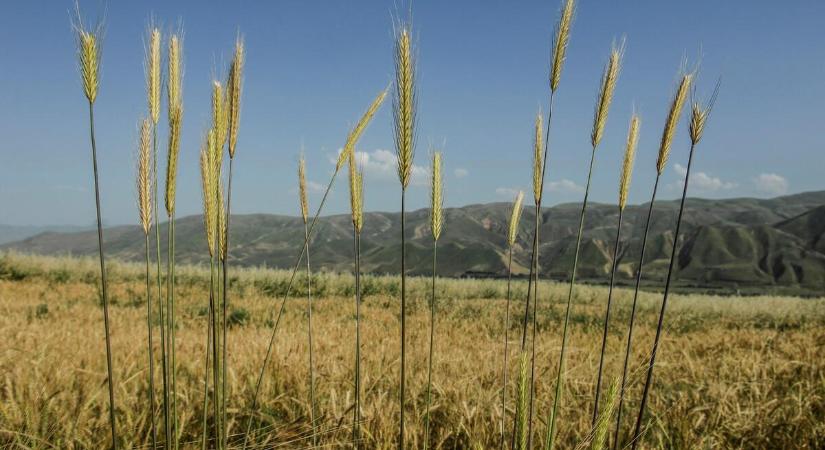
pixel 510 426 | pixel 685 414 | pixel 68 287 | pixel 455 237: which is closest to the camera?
pixel 510 426

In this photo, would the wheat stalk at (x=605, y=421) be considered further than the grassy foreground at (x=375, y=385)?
No

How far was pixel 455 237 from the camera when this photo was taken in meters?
199

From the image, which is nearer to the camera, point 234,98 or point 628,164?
point 234,98

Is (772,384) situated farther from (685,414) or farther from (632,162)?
(632,162)

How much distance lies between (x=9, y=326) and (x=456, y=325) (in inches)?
215

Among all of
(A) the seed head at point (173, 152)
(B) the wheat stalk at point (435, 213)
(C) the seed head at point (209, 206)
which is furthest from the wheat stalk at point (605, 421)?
(A) the seed head at point (173, 152)

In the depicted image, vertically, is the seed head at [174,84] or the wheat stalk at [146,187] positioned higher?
the seed head at [174,84]

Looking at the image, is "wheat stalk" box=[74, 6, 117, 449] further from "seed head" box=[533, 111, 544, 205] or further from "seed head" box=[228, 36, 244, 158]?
"seed head" box=[533, 111, 544, 205]

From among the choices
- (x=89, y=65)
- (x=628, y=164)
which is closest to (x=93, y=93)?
(x=89, y=65)

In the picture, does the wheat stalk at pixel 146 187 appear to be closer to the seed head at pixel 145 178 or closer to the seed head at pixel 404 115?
the seed head at pixel 145 178

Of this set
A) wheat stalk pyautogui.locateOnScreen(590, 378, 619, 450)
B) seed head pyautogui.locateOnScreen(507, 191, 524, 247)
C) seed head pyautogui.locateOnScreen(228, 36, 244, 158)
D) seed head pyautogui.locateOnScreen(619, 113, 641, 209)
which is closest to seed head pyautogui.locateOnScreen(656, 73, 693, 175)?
seed head pyautogui.locateOnScreen(619, 113, 641, 209)

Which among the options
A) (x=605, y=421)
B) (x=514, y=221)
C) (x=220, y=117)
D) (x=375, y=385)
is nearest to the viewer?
(x=605, y=421)

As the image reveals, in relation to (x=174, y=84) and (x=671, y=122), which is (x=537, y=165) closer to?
(x=671, y=122)

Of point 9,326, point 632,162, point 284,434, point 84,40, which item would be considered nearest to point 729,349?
point 632,162
